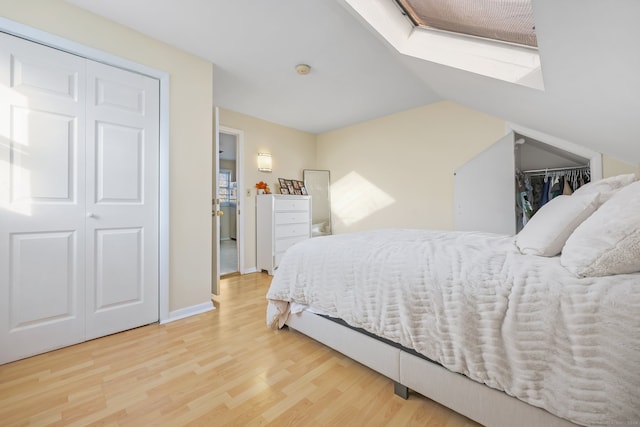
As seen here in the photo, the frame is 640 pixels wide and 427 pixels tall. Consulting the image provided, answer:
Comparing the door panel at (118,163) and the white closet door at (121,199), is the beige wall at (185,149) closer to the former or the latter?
the white closet door at (121,199)

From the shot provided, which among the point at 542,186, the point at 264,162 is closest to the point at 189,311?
the point at 264,162

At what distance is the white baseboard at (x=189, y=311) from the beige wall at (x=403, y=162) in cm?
271

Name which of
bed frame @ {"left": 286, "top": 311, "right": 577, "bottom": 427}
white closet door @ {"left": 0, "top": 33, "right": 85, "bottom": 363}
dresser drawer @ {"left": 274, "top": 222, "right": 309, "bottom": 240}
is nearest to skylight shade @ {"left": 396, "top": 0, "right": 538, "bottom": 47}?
bed frame @ {"left": 286, "top": 311, "right": 577, "bottom": 427}

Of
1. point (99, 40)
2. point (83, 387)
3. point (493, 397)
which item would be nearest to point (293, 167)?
point (99, 40)

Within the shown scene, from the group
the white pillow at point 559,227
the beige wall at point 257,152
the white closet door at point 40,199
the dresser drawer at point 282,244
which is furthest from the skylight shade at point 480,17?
the dresser drawer at point 282,244

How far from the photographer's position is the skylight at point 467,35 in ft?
4.39

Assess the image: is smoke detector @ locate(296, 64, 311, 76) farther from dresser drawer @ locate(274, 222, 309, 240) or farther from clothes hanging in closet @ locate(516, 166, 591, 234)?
clothes hanging in closet @ locate(516, 166, 591, 234)

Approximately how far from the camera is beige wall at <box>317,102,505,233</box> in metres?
3.25

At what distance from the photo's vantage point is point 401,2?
1731 millimetres

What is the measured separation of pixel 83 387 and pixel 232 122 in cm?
325

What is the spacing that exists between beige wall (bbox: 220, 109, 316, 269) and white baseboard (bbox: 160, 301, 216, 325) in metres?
1.47

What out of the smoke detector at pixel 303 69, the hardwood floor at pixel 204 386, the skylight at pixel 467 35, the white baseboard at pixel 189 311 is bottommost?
the hardwood floor at pixel 204 386

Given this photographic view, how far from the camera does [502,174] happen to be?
2596mm

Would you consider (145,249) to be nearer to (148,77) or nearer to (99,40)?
(148,77)
